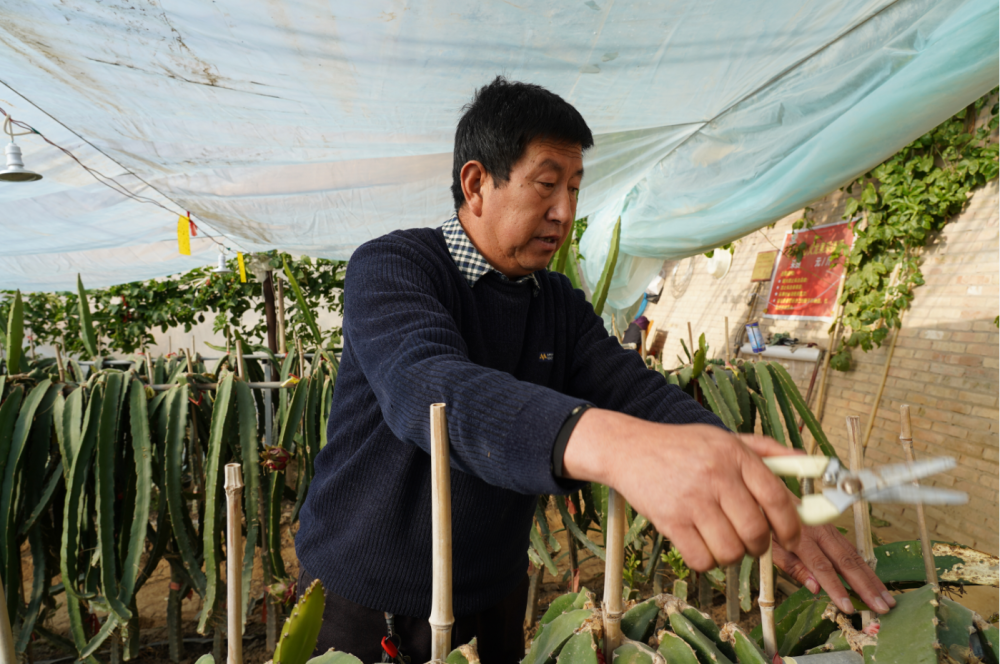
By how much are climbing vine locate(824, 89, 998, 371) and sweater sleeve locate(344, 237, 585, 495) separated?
11.8 ft

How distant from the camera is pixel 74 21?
53.0 inches

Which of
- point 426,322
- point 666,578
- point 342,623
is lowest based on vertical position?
point 666,578

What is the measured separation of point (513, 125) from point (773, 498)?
66 centimetres

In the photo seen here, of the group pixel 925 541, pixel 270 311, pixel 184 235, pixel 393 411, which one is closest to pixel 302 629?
pixel 393 411

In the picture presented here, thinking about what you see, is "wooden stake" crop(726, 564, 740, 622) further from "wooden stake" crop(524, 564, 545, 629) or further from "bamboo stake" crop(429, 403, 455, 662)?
"bamboo stake" crop(429, 403, 455, 662)

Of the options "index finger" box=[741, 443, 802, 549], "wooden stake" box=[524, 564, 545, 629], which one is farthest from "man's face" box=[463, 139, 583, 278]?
"wooden stake" box=[524, 564, 545, 629]

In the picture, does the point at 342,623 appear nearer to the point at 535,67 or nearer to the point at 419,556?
the point at 419,556

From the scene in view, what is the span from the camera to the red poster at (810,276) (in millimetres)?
3857

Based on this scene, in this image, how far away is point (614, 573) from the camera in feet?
1.76

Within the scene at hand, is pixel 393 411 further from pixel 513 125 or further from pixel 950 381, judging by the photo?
pixel 950 381

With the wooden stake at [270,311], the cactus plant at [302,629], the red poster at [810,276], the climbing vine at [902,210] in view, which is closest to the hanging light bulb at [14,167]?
the wooden stake at [270,311]

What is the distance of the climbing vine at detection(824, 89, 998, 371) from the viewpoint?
299 cm

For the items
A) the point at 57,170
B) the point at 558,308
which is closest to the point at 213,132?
the point at 57,170

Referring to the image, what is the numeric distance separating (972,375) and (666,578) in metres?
2.02
